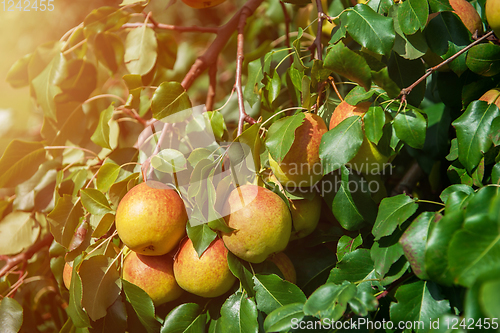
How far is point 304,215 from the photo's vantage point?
31.8 inches

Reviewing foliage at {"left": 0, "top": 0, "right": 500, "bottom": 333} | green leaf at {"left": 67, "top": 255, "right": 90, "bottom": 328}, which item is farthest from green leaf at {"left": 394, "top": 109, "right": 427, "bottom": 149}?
green leaf at {"left": 67, "top": 255, "right": 90, "bottom": 328}

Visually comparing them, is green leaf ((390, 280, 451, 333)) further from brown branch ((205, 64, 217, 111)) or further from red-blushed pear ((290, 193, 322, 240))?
brown branch ((205, 64, 217, 111))

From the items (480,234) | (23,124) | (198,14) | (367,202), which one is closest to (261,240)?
(367,202)

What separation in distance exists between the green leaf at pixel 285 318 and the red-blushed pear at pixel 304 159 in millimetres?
271

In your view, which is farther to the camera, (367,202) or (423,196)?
(423,196)

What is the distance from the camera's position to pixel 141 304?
778 millimetres

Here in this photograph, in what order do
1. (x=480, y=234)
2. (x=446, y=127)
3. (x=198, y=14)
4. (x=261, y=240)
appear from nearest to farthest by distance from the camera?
1. (x=480, y=234)
2. (x=261, y=240)
3. (x=446, y=127)
4. (x=198, y=14)

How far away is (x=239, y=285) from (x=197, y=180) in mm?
273

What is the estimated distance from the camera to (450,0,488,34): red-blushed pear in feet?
2.68

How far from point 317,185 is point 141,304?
0.50 m

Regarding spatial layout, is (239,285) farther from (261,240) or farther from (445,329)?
(445,329)

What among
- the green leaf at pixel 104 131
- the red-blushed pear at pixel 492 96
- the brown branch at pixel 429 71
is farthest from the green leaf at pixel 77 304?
the red-blushed pear at pixel 492 96

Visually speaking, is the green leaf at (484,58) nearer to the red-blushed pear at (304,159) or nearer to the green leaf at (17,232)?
the red-blushed pear at (304,159)

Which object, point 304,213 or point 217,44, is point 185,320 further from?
point 217,44
